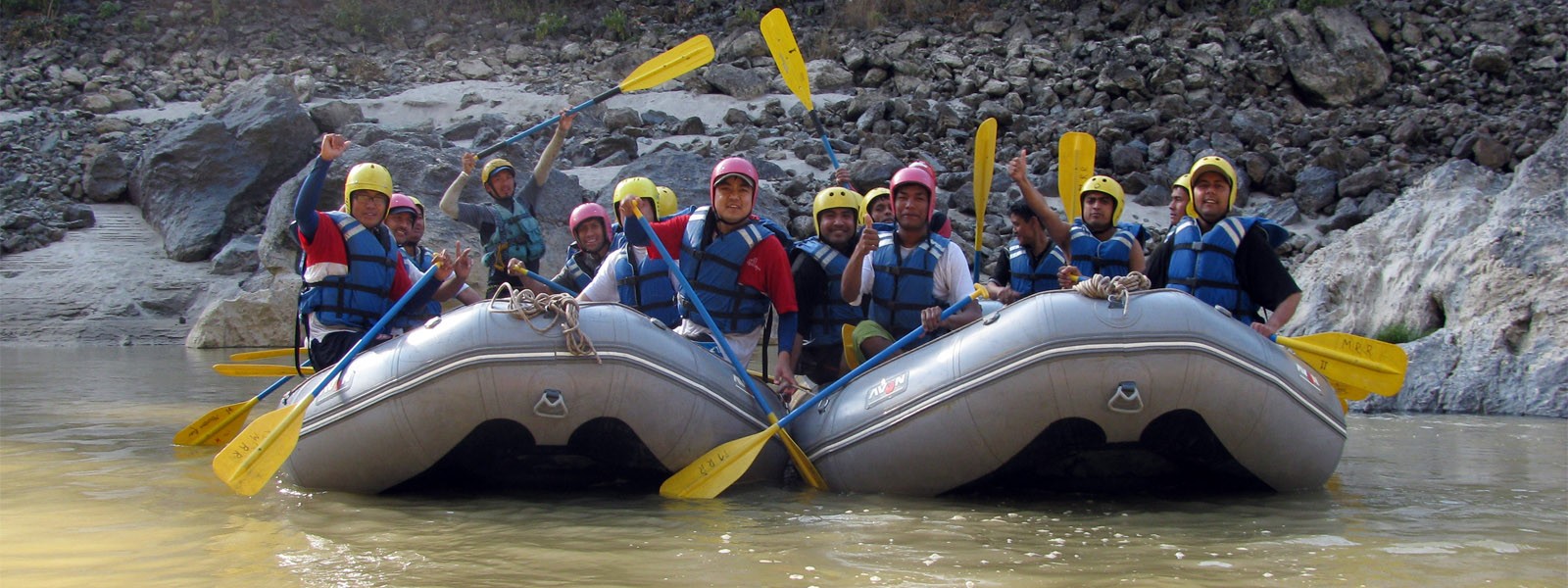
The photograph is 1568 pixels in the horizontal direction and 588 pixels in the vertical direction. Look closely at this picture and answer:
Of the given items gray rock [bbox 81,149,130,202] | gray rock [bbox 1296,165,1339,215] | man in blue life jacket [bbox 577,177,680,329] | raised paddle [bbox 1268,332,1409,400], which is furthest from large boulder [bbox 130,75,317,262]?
raised paddle [bbox 1268,332,1409,400]

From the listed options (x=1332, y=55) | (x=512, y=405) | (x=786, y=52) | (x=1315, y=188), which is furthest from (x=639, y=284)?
(x=1332, y=55)

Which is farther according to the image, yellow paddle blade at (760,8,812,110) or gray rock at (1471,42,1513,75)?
gray rock at (1471,42,1513,75)

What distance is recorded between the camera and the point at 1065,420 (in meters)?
4.30

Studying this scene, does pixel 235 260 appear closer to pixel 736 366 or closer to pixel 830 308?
pixel 830 308

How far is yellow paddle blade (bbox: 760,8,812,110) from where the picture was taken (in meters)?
7.34

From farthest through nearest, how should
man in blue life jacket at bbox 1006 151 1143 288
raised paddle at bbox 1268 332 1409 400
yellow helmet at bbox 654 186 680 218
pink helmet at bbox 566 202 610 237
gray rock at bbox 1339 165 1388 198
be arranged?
gray rock at bbox 1339 165 1388 198 → yellow helmet at bbox 654 186 680 218 → pink helmet at bbox 566 202 610 237 → man in blue life jacket at bbox 1006 151 1143 288 → raised paddle at bbox 1268 332 1409 400

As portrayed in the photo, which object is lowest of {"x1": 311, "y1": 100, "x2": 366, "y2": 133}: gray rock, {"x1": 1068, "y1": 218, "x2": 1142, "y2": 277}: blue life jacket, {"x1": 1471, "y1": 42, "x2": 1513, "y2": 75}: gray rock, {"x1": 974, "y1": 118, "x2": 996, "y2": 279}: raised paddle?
{"x1": 1068, "y1": 218, "x2": 1142, "y2": 277}: blue life jacket

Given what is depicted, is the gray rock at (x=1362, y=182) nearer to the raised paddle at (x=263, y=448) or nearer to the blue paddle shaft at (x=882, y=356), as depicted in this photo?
the blue paddle shaft at (x=882, y=356)

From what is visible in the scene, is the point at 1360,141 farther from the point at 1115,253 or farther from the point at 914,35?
the point at 1115,253

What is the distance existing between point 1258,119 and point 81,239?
13.5 m

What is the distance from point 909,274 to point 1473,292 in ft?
12.8

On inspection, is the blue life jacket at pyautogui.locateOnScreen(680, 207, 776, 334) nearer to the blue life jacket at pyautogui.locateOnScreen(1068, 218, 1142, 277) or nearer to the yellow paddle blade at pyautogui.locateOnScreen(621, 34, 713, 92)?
the blue life jacket at pyautogui.locateOnScreen(1068, 218, 1142, 277)

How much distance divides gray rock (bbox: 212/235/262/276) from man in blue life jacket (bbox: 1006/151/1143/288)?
1050cm

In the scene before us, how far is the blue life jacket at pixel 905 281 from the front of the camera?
5309 millimetres
